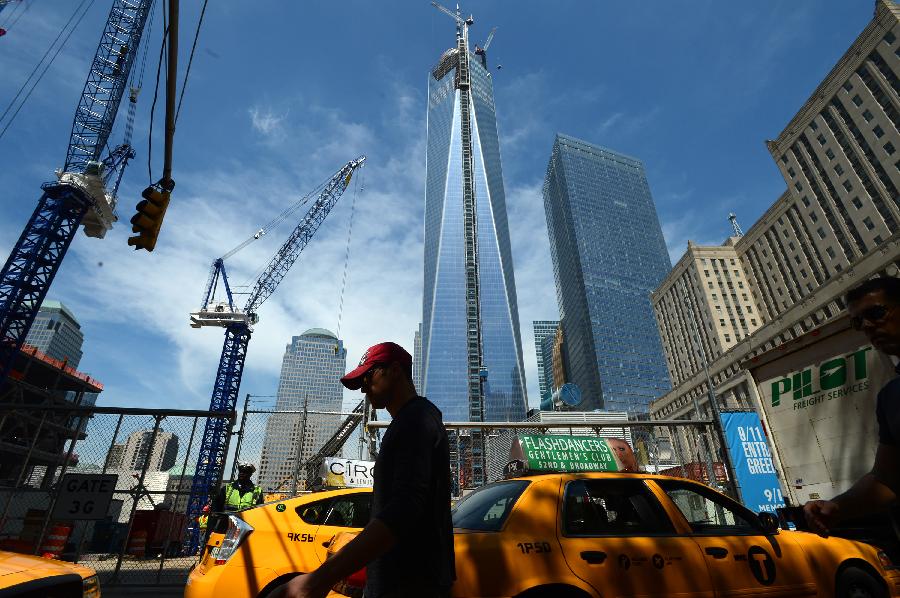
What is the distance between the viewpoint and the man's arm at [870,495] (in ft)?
6.18

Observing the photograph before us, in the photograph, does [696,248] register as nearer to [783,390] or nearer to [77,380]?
[783,390]

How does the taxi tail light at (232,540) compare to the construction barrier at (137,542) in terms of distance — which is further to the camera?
the construction barrier at (137,542)

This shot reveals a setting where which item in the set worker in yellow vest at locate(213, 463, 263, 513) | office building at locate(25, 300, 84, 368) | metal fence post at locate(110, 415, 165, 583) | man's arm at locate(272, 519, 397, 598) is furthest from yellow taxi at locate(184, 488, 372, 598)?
office building at locate(25, 300, 84, 368)

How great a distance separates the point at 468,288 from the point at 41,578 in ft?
430

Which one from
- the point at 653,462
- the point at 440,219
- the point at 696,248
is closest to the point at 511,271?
the point at 440,219

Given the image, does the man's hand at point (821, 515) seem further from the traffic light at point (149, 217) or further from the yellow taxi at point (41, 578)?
the traffic light at point (149, 217)

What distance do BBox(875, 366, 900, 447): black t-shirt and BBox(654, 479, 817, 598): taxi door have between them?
1934 mm

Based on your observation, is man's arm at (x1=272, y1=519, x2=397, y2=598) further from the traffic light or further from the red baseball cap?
the traffic light

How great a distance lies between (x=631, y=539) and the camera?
10.7ft

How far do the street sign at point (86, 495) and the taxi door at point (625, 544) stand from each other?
7.84 m

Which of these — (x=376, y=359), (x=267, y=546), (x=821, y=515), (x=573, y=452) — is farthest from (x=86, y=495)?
(x=821, y=515)

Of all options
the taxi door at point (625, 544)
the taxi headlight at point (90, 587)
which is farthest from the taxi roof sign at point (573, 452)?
the taxi headlight at point (90, 587)

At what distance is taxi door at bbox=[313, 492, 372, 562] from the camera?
4.61 metres

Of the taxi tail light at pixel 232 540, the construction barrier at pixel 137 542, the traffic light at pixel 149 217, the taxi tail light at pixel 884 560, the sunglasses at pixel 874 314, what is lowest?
the construction barrier at pixel 137 542
